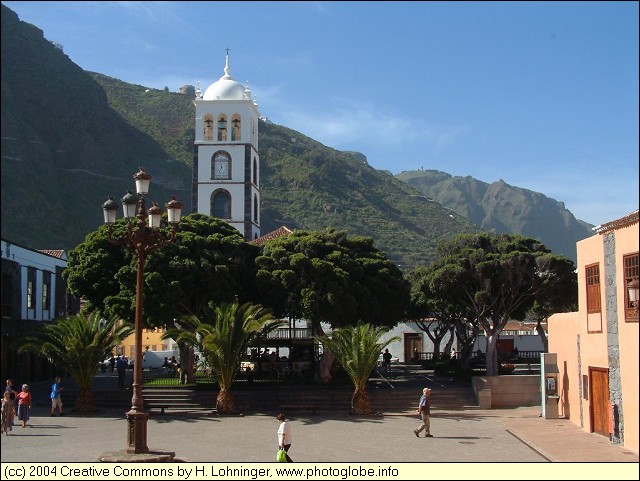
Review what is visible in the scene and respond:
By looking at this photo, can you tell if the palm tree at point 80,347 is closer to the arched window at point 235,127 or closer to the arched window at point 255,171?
the arched window at point 235,127

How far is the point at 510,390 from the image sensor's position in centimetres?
2714

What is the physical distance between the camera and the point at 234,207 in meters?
51.1

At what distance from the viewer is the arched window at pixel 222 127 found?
5181cm

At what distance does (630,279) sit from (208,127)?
1531 inches

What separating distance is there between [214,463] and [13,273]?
76.2 feet

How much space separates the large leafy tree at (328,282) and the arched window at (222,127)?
844 inches

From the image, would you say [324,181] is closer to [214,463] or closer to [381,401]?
[381,401]

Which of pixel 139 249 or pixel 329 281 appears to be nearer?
pixel 139 249

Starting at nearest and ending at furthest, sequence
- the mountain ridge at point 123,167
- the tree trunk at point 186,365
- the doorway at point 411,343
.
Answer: the tree trunk at point 186,365
the doorway at point 411,343
the mountain ridge at point 123,167

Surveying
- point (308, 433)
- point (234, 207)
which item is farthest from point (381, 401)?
point (234, 207)

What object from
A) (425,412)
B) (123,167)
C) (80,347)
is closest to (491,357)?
(425,412)

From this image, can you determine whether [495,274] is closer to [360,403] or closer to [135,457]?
Result: [360,403]

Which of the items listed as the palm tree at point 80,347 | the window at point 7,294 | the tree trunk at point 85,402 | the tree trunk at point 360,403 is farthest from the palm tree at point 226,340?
the window at point 7,294

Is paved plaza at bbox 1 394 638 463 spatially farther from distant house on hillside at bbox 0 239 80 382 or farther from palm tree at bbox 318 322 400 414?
distant house on hillside at bbox 0 239 80 382
